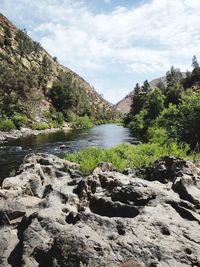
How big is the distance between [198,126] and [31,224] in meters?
30.7

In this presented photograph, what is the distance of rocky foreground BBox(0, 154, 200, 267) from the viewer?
37.8ft

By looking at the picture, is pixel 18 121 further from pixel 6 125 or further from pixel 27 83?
pixel 27 83

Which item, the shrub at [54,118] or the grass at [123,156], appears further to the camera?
the shrub at [54,118]

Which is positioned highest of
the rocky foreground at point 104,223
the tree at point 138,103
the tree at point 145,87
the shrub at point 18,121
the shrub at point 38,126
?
the tree at point 145,87

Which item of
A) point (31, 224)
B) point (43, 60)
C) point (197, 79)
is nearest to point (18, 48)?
point (43, 60)

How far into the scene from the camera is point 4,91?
310 ft

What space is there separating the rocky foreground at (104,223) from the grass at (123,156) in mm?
5780

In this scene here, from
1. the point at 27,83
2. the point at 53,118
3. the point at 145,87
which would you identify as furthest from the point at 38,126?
the point at 145,87

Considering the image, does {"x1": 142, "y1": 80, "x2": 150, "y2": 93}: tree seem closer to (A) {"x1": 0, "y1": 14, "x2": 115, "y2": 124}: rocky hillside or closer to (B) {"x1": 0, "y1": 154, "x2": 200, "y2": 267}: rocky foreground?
(A) {"x1": 0, "y1": 14, "x2": 115, "y2": 124}: rocky hillside

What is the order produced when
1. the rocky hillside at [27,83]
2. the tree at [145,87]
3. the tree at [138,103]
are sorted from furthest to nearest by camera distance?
1. the tree at [145,87]
2. the tree at [138,103]
3. the rocky hillside at [27,83]

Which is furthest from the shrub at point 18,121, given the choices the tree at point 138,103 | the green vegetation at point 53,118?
the tree at point 138,103

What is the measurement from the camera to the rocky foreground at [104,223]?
37.8ft

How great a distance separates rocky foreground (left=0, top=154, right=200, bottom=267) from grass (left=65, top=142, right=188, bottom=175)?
5.78 meters

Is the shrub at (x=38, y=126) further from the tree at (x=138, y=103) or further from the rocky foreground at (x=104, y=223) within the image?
the rocky foreground at (x=104, y=223)
